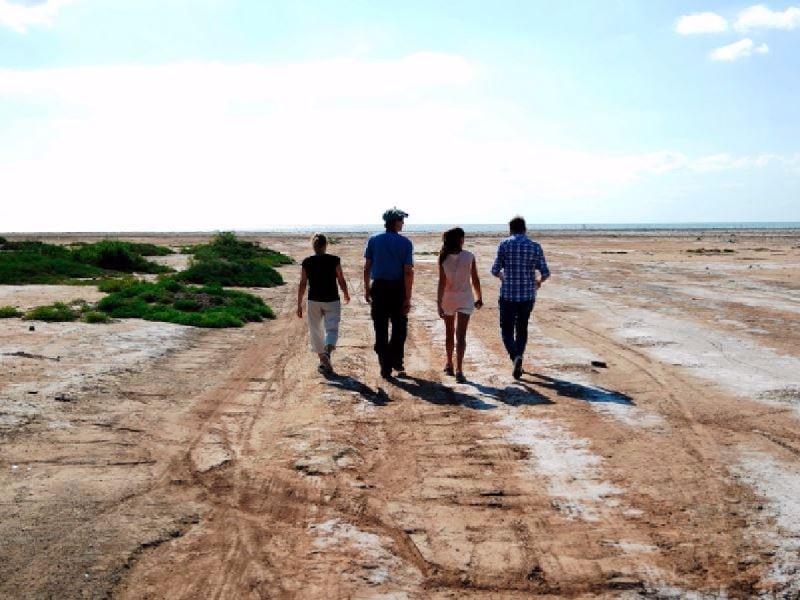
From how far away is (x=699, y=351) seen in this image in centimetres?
1166

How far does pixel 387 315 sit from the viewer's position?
10195 millimetres

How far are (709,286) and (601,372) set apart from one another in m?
16.3

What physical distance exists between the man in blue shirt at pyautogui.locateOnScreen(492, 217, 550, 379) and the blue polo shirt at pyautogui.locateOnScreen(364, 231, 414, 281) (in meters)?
1.17

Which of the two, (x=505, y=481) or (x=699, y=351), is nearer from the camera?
(x=505, y=481)

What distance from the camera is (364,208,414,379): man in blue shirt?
998 centimetres

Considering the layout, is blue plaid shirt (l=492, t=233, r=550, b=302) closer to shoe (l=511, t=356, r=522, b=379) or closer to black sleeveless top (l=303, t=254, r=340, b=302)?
shoe (l=511, t=356, r=522, b=379)

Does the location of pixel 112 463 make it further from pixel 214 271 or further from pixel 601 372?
pixel 214 271

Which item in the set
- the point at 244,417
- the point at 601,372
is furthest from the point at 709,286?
the point at 244,417

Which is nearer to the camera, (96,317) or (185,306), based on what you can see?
(96,317)

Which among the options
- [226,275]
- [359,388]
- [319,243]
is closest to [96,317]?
[319,243]

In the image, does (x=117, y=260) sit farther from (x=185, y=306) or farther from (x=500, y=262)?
(x=500, y=262)

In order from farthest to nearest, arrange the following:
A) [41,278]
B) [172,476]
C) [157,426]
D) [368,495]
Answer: [41,278]
[157,426]
[172,476]
[368,495]

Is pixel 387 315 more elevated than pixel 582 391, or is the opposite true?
pixel 387 315

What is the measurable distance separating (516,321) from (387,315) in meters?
1.69
